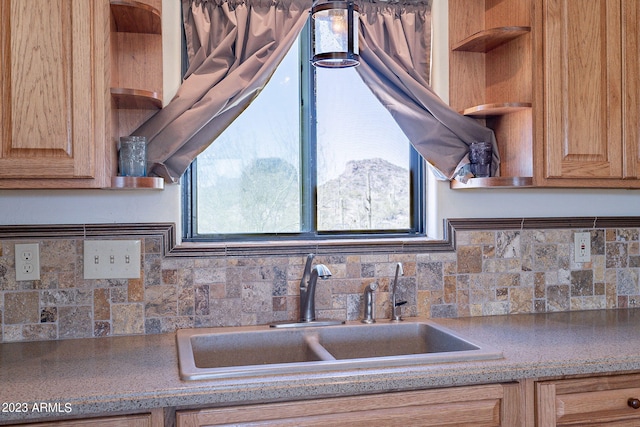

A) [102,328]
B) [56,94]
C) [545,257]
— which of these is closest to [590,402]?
[545,257]

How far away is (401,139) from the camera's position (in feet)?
7.82

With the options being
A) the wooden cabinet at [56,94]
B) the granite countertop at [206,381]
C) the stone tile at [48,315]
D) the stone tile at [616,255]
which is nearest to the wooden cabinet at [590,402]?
the granite countertop at [206,381]

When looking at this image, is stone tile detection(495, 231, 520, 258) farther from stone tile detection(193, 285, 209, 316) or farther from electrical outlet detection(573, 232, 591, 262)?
stone tile detection(193, 285, 209, 316)

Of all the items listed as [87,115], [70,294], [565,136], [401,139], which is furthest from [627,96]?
[70,294]

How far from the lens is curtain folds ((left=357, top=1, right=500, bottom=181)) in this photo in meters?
2.25

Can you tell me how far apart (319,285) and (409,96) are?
2.57 feet

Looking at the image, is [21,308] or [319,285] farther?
[319,285]

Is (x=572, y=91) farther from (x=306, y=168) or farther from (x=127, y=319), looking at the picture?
(x=127, y=319)

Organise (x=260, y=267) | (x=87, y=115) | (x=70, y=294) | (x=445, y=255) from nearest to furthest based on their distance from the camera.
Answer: (x=87, y=115) < (x=70, y=294) < (x=260, y=267) < (x=445, y=255)

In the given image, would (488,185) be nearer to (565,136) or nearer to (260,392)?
(565,136)

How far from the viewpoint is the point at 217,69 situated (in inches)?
83.8

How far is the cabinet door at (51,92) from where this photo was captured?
168 centimetres

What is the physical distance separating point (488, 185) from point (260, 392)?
3.69ft

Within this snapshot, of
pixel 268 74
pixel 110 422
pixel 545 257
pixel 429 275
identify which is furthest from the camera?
pixel 545 257
